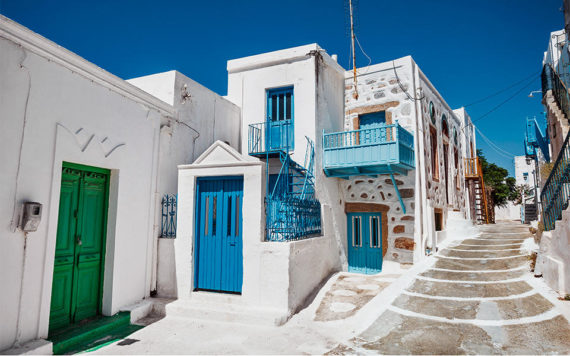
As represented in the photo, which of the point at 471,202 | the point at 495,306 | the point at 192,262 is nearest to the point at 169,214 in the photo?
the point at 192,262

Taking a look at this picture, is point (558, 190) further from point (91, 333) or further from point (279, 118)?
point (91, 333)

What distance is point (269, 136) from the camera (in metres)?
9.85

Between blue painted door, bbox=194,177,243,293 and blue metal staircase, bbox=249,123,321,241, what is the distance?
0.63m

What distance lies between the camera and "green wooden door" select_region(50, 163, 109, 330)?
205 inches

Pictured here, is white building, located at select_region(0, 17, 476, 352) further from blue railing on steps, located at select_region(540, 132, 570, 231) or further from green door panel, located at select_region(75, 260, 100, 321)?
blue railing on steps, located at select_region(540, 132, 570, 231)

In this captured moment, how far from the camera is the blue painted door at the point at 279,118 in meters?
9.59

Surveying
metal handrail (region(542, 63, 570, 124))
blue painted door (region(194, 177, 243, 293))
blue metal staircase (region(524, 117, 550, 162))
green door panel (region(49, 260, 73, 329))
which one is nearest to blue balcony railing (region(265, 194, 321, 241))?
blue painted door (region(194, 177, 243, 293))

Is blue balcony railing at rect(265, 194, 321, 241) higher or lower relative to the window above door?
lower

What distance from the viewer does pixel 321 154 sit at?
916 cm

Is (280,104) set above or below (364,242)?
above

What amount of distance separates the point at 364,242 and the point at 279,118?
432cm

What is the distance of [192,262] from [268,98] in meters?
5.44

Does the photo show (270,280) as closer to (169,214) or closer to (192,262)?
(192,262)

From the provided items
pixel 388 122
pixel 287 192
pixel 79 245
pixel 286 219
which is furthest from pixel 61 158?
pixel 388 122
